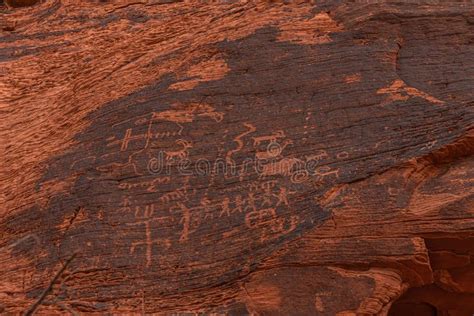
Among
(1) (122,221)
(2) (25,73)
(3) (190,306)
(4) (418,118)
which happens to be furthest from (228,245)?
(2) (25,73)

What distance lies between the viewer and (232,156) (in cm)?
692

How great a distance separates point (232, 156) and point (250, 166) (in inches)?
8.7

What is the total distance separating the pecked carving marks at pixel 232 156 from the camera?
6547 mm

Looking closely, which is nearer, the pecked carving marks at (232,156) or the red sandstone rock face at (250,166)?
the red sandstone rock face at (250,166)

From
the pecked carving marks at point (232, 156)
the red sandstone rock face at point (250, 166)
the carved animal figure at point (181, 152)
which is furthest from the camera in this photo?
the carved animal figure at point (181, 152)

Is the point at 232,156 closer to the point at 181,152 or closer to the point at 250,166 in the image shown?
the point at 250,166

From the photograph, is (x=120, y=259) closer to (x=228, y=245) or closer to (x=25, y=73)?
(x=228, y=245)

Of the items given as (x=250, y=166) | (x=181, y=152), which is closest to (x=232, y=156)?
(x=250, y=166)

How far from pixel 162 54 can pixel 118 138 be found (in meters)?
1.10

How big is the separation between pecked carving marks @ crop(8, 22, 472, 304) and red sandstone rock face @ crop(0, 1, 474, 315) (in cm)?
2

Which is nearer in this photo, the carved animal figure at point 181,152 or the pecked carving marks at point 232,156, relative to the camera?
the pecked carving marks at point 232,156

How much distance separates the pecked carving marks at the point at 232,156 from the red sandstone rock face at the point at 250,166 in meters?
0.02

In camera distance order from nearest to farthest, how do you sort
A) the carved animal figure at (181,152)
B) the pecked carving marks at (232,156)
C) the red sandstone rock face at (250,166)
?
1. the red sandstone rock face at (250,166)
2. the pecked carving marks at (232,156)
3. the carved animal figure at (181,152)

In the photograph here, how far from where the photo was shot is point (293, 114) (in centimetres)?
702
